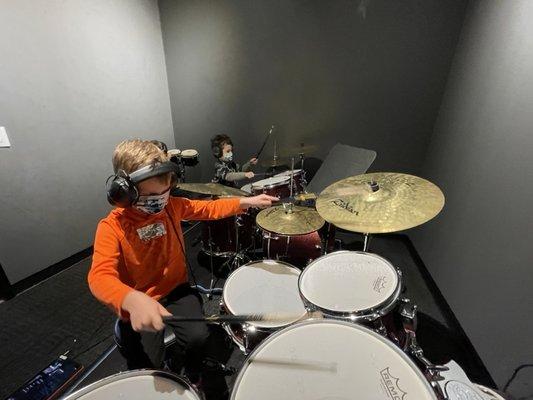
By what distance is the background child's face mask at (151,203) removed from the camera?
3.46 feet

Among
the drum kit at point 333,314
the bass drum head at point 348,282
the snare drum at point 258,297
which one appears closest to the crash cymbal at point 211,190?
A: the drum kit at point 333,314

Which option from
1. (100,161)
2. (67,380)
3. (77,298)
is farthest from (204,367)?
(100,161)

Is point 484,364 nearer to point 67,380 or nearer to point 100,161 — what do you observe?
point 67,380

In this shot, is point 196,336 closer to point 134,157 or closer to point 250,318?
point 250,318

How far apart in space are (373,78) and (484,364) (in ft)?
7.41

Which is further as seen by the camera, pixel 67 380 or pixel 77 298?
pixel 77 298

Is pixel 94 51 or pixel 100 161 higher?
pixel 94 51

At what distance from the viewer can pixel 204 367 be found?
1528 millimetres

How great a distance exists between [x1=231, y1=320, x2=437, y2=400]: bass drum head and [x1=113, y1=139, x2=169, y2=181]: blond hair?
0.75 meters

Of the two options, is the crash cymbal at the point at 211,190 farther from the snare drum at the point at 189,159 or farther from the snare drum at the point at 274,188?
the snare drum at the point at 189,159

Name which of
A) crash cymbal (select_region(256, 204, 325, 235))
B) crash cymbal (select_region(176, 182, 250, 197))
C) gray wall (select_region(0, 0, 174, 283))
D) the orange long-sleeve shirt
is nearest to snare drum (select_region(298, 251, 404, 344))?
crash cymbal (select_region(256, 204, 325, 235))

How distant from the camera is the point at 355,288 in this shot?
109 centimetres

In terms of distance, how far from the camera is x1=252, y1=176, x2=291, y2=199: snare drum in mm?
2064

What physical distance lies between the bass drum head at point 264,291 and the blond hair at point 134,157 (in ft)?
2.05
